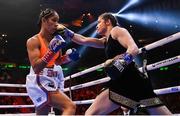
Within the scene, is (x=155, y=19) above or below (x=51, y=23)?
above

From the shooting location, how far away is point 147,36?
A: 46.1ft

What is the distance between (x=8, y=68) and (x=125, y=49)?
1294 centimetres

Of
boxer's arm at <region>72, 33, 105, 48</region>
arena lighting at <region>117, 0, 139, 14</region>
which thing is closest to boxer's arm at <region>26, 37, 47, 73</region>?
boxer's arm at <region>72, 33, 105, 48</region>

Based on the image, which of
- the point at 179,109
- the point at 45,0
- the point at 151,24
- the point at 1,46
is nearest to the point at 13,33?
the point at 1,46

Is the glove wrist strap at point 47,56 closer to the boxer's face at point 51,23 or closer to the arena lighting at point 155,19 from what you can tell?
the boxer's face at point 51,23

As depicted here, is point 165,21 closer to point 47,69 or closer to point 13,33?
point 13,33

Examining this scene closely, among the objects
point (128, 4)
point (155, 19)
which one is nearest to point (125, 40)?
point (128, 4)

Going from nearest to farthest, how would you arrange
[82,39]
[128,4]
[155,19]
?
[82,39], [128,4], [155,19]

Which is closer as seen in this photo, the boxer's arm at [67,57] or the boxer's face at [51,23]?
the boxer's face at [51,23]

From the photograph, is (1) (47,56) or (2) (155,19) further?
(2) (155,19)

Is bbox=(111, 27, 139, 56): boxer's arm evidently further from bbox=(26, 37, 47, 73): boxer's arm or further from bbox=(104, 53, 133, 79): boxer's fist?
bbox=(26, 37, 47, 73): boxer's arm

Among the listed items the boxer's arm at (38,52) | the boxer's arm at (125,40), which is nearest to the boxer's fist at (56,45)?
the boxer's arm at (38,52)

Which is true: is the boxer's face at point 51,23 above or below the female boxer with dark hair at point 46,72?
above

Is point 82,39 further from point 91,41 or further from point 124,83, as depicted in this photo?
point 124,83
